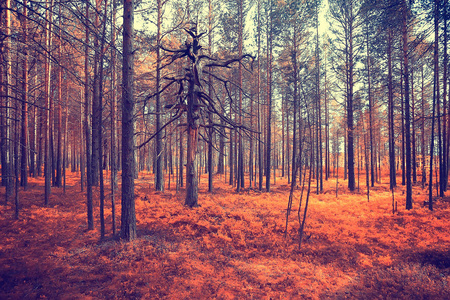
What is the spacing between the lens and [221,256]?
19.2 ft

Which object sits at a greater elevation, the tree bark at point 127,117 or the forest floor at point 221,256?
the tree bark at point 127,117

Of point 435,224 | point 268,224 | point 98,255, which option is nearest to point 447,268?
point 435,224

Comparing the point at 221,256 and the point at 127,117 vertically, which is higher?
the point at 127,117

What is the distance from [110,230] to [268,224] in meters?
5.85

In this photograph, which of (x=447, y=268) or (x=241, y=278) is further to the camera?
(x=447, y=268)

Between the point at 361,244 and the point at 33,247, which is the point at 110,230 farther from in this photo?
the point at 361,244

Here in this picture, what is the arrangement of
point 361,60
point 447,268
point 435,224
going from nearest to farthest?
point 447,268 < point 435,224 < point 361,60

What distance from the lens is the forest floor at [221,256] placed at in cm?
430

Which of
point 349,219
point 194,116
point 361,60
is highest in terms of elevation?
point 361,60

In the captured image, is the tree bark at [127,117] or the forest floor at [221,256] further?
the tree bark at [127,117]

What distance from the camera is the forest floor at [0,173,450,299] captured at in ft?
14.1

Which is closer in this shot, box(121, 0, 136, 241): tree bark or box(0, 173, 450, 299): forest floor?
box(0, 173, 450, 299): forest floor

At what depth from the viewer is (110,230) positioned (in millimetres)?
7336

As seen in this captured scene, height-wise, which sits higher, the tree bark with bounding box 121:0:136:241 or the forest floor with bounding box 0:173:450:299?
the tree bark with bounding box 121:0:136:241
